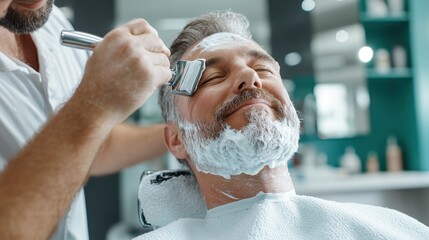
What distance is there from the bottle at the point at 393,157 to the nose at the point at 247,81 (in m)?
2.53

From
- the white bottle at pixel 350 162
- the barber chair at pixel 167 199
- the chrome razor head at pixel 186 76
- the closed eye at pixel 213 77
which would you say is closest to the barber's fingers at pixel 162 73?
the chrome razor head at pixel 186 76

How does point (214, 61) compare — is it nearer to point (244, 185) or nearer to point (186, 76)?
point (186, 76)

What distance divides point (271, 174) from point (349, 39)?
98.4 inches

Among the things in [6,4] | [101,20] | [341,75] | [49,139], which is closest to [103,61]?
[49,139]

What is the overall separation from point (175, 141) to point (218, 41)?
0.37 meters

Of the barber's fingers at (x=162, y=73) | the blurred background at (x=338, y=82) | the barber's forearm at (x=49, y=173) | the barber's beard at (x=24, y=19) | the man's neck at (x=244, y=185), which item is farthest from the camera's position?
the blurred background at (x=338, y=82)

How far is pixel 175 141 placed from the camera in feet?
4.97

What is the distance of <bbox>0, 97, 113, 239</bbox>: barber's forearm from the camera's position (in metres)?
0.81

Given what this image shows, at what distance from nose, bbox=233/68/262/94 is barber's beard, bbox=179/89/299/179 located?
1.9 inches

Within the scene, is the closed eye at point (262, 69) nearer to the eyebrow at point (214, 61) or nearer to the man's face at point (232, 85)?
the man's face at point (232, 85)

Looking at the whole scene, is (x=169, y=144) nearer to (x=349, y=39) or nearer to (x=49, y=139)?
(x=49, y=139)

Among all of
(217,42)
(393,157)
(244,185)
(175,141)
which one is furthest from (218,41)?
(393,157)

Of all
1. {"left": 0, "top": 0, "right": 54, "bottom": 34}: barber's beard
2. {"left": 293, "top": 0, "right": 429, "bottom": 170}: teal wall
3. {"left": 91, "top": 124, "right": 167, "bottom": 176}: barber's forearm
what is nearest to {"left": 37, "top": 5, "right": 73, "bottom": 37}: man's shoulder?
{"left": 0, "top": 0, "right": 54, "bottom": 34}: barber's beard

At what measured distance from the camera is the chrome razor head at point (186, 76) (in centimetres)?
128
